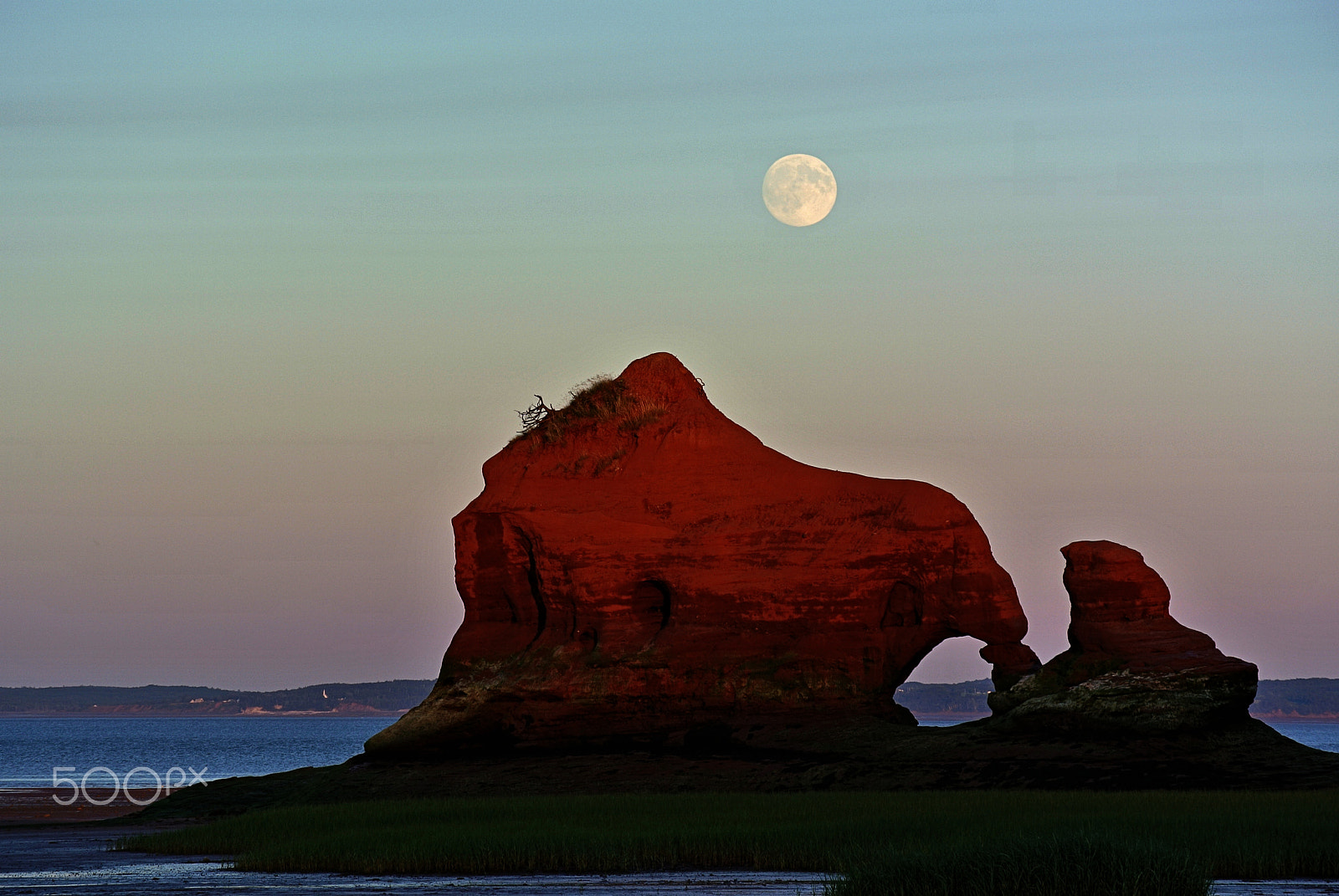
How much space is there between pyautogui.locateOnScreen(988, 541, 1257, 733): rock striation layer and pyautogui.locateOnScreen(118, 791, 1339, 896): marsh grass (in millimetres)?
4165

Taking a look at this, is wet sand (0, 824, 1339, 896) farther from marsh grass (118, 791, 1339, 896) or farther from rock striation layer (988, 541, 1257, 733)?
rock striation layer (988, 541, 1257, 733)

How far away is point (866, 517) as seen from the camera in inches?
1726

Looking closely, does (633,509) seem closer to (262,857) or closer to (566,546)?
(566,546)

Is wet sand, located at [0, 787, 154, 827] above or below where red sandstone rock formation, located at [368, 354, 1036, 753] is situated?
below

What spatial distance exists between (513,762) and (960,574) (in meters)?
13.9

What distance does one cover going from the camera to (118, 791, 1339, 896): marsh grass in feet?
61.8

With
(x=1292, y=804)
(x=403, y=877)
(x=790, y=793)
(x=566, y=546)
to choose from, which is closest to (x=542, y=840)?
(x=403, y=877)

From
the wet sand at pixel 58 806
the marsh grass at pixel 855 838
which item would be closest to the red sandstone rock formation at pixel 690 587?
the marsh grass at pixel 855 838

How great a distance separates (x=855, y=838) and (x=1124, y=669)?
14.5 m

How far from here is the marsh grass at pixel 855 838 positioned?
18.8 m

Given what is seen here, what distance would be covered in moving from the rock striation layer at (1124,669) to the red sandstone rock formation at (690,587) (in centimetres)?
261

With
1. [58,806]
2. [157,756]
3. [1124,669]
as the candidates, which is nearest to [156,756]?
[157,756]

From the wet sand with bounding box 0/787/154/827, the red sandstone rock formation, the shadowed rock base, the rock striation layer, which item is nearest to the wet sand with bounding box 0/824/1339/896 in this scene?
the shadowed rock base

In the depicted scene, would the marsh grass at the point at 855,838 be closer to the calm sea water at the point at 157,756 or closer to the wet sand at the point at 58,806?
the wet sand at the point at 58,806
